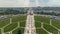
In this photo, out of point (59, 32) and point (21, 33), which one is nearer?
point (21, 33)

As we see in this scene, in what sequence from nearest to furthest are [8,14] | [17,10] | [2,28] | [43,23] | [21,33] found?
[21,33], [2,28], [43,23], [8,14], [17,10]

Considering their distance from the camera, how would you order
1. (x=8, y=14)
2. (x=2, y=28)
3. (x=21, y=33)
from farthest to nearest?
(x=8, y=14) < (x=2, y=28) < (x=21, y=33)

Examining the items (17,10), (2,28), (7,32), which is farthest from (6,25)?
(17,10)

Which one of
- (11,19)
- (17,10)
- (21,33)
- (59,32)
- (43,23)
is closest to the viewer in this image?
(21,33)

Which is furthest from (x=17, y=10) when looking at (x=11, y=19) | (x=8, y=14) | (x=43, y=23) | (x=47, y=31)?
(x=47, y=31)

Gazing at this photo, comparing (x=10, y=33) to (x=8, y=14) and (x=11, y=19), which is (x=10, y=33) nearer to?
(x=11, y=19)

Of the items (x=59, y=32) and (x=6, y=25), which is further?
(x=6, y=25)

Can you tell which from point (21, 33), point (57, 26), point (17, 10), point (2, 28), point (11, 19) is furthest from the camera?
point (17, 10)

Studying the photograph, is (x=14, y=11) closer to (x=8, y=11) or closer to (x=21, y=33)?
(x=8, y=11)
